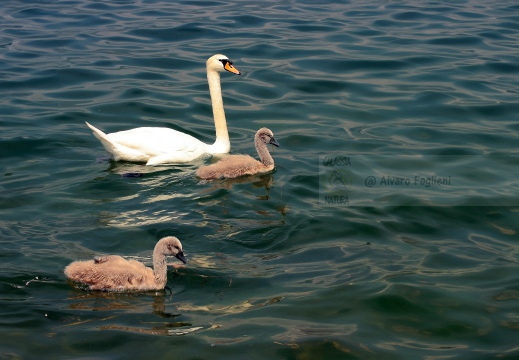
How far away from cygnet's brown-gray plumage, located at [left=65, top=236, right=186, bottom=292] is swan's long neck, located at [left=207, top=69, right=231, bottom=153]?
4143mm

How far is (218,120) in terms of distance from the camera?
12.1 metres

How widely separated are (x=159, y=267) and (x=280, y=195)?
2796 mm

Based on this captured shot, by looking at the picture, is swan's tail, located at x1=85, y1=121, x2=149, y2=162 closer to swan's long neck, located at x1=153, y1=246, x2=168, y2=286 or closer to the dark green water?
the dark green water

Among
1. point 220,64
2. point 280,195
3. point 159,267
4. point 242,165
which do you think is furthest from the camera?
point 220,64

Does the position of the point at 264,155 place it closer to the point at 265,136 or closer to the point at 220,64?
the point at 265,136

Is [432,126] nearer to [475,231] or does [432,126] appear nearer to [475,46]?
[475,231]

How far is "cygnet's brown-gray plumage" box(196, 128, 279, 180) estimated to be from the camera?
10586 mm

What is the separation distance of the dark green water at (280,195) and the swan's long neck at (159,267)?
17 cm

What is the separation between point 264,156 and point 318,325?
4.23 metres

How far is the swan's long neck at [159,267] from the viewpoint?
25.3 feet

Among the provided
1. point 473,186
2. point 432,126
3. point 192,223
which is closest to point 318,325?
point 192,223

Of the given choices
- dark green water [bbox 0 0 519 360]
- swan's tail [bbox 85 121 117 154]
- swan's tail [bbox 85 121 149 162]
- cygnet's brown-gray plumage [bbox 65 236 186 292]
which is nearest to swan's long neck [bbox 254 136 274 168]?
dark green water [bbox 0 0 519 360]

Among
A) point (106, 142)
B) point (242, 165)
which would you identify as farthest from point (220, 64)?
point (106, 142)

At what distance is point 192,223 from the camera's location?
9.24m
